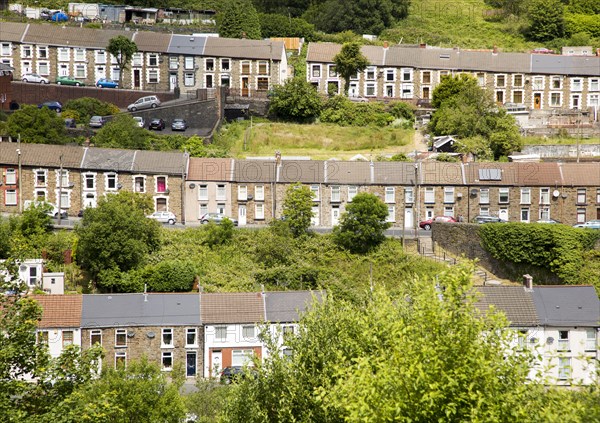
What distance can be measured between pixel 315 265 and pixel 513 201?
13.1 meters

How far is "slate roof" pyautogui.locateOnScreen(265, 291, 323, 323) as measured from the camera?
59531 mm

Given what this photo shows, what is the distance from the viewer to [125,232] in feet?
212

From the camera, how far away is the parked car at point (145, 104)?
86.1 metres

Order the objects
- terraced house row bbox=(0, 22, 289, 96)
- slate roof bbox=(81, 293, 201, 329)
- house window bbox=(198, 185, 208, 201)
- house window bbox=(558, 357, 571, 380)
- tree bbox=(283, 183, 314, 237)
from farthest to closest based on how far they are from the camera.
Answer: terraced house row bbox=(0, 22, 289, 96)
house window bbox=(198, 185, 208, 201)
tree bbox=(283, 183, 314, 237)
slate roof bbox=(81, 293, 201, 329)
house window bbox=(558, 357, 571, 380)

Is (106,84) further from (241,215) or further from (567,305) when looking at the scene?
(567,305)

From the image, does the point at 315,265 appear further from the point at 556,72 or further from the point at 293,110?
the point at 556,72

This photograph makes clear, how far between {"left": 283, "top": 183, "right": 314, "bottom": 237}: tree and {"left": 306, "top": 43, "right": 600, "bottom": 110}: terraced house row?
78.8 feet

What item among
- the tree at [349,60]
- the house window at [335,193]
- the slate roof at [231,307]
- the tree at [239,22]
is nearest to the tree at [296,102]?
the tree at [349,60]

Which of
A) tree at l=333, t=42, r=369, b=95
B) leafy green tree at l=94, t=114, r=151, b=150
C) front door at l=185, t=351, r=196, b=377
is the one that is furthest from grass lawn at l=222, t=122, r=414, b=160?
front door at l=185, t=351, r=196, b=377

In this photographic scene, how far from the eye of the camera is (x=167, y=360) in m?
59.1

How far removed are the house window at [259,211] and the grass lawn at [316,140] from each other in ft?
27.7

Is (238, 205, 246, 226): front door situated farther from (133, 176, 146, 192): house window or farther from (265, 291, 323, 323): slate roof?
(265, 291, 323, 323): slate roof

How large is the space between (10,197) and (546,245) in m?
28.3

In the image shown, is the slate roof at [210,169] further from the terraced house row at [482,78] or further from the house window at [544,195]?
the terraced house row at [482,78]
